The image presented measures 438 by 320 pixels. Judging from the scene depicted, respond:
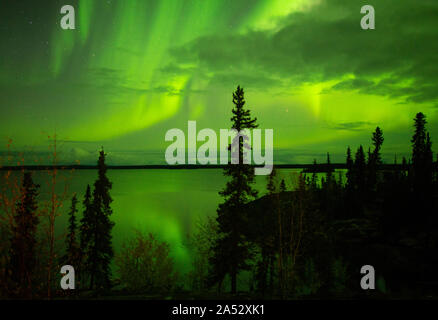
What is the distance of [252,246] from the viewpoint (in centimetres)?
3991

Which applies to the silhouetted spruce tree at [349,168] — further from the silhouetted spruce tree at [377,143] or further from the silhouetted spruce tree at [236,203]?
the silhouetted spruce tree at [236,203]

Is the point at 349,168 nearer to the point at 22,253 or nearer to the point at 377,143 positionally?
the point at 377,143

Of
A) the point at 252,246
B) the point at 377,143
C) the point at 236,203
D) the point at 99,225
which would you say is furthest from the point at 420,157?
the point at 99,225

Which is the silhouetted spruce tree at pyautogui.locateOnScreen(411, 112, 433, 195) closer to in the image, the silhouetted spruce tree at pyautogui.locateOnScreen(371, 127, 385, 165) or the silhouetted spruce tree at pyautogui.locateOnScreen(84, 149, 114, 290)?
the silhouetted spruce tree at pyautogui.locateOnScreen(371, 127, 385, 165)

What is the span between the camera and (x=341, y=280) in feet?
106

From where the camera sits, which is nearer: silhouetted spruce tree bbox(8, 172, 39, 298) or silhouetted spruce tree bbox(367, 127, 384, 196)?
silhouetted spruce tree bbox(8, 172, 39, 298)

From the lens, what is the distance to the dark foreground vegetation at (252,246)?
13953mm

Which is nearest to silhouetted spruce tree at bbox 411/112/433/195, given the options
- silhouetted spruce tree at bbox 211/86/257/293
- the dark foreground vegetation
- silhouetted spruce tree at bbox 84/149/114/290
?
the dark foreground vegetation

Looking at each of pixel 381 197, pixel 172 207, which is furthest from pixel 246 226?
pixel 172 207

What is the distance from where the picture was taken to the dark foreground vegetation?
1395 centimetres

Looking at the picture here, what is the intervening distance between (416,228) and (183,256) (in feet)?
139

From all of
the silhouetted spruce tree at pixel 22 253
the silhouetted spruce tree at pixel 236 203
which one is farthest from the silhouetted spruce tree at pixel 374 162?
the silhouetted spruce tree at pixel 22 253
